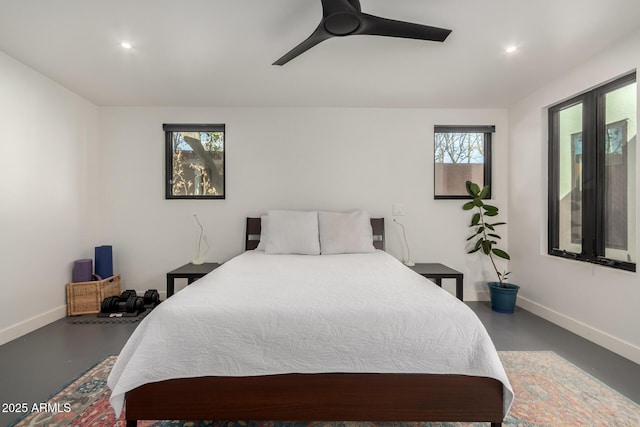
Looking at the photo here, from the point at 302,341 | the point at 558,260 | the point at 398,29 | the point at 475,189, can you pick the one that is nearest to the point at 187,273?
the point at 302,341

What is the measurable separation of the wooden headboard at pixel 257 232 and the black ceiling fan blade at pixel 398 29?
1.96 m

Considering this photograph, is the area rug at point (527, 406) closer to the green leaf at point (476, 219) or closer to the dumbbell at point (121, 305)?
the dumbbell at point (121, 305)

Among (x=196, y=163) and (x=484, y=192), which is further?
(x=196, y=163)

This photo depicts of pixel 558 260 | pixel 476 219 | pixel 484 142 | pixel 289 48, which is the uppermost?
pixel 289 48

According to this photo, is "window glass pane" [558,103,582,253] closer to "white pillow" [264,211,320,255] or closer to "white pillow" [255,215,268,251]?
"white pillow" [264,211,320,255]

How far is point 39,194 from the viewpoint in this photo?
2.55 m

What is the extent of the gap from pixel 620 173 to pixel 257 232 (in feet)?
10.9

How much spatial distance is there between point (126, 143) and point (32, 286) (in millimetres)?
1724

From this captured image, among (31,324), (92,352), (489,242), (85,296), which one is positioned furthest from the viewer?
(489,242)

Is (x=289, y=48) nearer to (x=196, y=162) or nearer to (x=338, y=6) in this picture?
(x=338, y=6)

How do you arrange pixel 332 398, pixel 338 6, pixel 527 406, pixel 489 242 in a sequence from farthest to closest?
pixel 489 242 < pixel 527 406 < pixel 338 6 < pixel 332 398

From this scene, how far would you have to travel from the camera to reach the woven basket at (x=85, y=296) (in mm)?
2811

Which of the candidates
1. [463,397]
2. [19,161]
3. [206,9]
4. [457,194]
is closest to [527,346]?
[463,397]

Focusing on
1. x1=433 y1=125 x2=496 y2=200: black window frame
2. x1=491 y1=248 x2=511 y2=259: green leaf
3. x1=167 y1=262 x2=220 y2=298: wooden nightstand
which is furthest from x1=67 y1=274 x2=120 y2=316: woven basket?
x1=491 y1=248 x2=511 y2=259: green leaf
